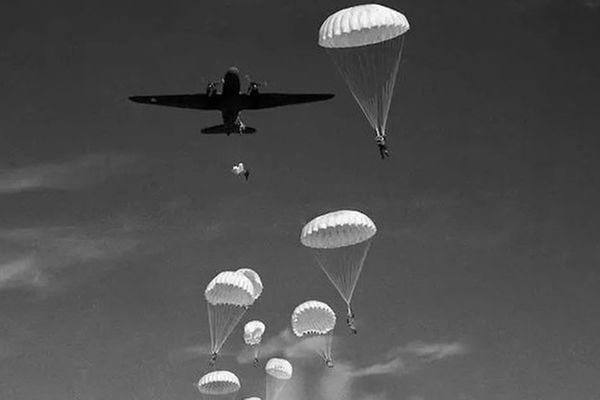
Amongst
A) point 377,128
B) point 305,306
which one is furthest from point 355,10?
point 305,306

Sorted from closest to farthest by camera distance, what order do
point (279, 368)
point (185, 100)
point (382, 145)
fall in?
point (382, 145) < point (185, 100) < point (279, 368)

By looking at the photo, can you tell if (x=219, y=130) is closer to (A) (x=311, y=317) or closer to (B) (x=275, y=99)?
(B) (x=275, y=99)

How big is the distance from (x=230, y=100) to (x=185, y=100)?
477cm

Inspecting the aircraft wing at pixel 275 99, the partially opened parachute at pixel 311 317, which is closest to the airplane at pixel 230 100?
the aircraft wing at pixel 275 99

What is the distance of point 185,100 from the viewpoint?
73750 millimetres

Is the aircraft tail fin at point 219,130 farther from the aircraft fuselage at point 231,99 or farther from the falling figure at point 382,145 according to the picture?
the falling figure at point 382,145

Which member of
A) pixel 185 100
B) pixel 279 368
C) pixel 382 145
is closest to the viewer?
pixel 382 145

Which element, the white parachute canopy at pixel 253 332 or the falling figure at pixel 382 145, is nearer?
the falling figure at pixel 382 145

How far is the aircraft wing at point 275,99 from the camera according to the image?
7144 centimetres

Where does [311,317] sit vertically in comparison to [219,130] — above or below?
below

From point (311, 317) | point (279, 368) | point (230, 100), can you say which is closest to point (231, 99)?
point (230, 100)

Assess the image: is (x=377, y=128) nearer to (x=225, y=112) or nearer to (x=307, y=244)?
(x=307, y=244)

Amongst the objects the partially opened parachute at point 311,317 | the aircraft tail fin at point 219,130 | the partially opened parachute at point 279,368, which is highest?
the aircraft tail fin at point 219,130

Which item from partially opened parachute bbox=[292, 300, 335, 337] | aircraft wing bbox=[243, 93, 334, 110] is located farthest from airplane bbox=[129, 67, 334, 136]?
partially opened parachute bbox=[292, 300, 335, 337]
